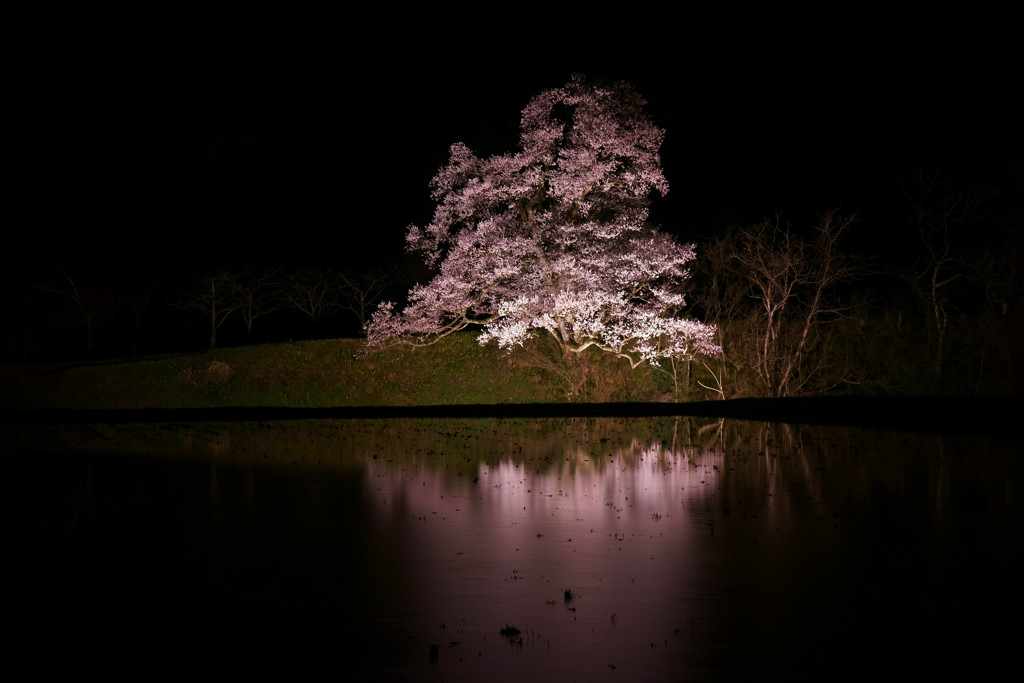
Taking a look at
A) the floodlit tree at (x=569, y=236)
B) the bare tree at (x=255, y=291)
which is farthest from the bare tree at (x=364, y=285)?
the floodlit tree at (x=569, y=236)

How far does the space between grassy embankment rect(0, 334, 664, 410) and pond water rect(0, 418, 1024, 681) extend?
72.9 feet

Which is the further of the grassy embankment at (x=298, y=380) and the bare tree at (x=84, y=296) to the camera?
the bare tree at (x=84, y=296)

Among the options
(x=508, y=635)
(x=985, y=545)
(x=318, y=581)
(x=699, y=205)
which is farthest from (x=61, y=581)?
(x=699, y=205)

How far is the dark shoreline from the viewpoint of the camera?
1194 inches

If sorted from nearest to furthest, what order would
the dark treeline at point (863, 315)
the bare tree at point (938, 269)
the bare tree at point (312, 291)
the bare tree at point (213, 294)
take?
1. the dark treeline at point (863, 315)
2. the bare tree at point (938, 269)
3. the bare tree at point (213, 294)
4. the bare tree at point (312, 291)

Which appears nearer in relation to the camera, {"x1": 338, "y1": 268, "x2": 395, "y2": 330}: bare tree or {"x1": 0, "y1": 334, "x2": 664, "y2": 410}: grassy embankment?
{"x1": 0, "y1": 334, "x2": 664, "y2": 410}: grassy embankment

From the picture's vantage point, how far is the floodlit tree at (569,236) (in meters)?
39.9

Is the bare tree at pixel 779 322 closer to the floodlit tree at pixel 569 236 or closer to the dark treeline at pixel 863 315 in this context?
the dark treeline at pixel 863 315

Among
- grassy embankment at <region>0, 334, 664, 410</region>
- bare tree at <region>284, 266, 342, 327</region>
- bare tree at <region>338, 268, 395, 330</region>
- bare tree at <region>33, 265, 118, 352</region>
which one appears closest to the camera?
grassy embankment at <region>0, 334, 664, 410</region>

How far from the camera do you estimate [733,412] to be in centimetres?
3578

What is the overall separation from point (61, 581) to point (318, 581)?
2549mm

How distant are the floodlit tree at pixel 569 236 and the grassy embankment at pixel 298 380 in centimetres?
316

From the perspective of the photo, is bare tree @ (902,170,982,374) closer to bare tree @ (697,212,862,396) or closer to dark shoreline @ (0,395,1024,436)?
bare tree @ (697,212,862,396)

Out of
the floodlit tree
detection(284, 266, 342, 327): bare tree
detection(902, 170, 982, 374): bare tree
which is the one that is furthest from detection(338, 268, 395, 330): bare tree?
detection(902, 170, 982, 374): bare tree
